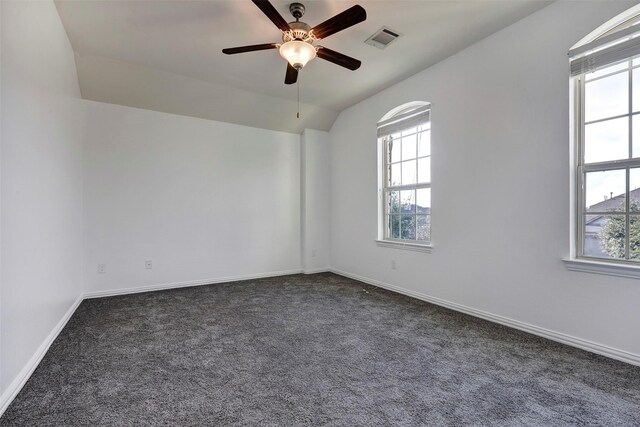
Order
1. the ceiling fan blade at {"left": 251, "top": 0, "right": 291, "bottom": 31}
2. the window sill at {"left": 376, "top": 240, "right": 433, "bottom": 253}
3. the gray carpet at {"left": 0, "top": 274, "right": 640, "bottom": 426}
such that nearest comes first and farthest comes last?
the gray carpet at {"left": 0, "top": 274, "right": 640, "bottom": 426}, the ceiling fan blade at {"left": 251, "top": 0, "right": 291, "bottom": 31}, the window sill at {"left": 376, "top": 240, "right": 433, "bottom": 253}

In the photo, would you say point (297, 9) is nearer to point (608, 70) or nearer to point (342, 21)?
point (342, 21)

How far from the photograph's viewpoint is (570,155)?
2.33 meters

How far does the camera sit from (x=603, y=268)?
213 centimetres

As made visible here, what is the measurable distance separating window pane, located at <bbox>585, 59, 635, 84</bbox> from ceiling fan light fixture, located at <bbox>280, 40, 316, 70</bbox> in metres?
2.19

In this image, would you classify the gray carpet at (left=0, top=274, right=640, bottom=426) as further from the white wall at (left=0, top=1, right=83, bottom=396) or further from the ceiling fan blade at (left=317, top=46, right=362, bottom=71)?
the ceiling fan blade at (left=317, top=46, right=362, bottom=71)

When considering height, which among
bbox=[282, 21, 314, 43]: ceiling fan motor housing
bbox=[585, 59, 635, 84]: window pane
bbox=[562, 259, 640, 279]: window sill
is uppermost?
bbox=[282, 21, 314, 43]: ceiling fan motor housing

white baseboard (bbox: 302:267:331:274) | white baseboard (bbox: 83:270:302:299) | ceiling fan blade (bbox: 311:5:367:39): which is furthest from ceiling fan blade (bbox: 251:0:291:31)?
white baseboard (bbox: 302:267:331:274)

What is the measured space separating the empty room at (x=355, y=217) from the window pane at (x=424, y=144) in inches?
0.8

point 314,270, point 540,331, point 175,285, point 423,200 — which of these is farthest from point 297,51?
point 314,270

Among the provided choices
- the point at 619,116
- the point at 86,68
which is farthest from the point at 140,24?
the point at 619,116

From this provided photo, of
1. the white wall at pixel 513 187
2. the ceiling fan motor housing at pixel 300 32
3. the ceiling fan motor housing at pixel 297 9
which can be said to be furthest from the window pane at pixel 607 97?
the ceiling fan motor housing at pixel 297 9

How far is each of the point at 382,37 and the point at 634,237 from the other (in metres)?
2.60

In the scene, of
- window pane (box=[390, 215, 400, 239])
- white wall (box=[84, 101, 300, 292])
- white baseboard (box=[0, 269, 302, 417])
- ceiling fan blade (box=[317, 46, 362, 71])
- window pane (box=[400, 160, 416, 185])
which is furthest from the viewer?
window pane (box=[390, 215, 400, 239])

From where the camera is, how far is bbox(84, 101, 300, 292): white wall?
375 centimetres
